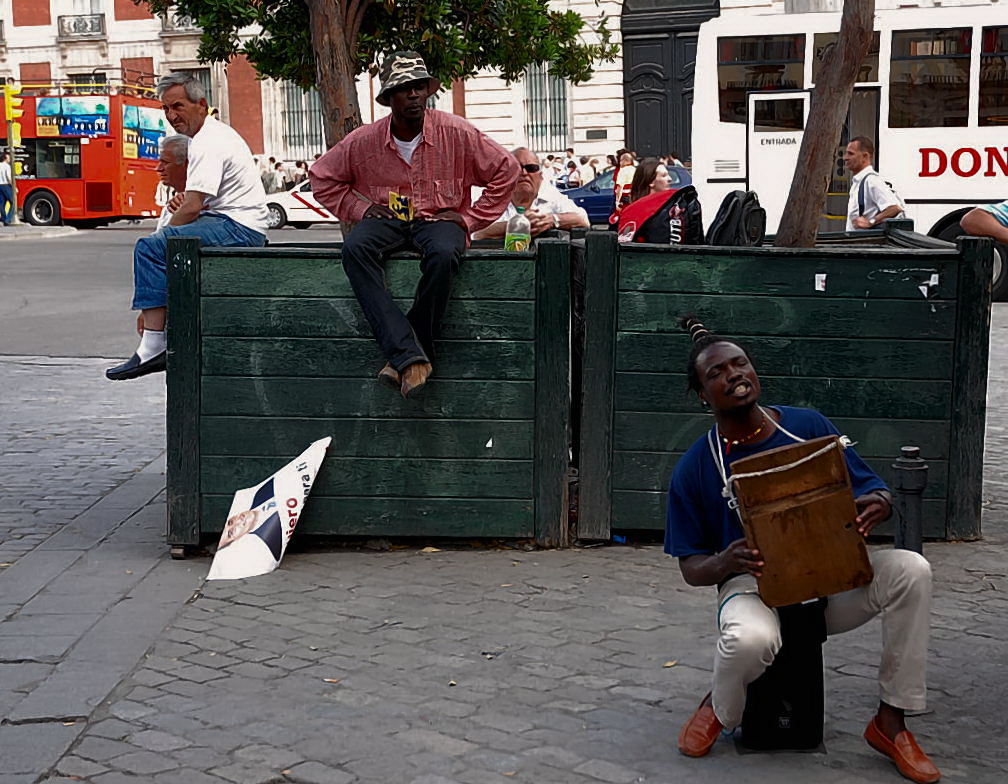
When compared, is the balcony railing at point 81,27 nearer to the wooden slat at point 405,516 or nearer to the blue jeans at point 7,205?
the blue jeans at point 7,205

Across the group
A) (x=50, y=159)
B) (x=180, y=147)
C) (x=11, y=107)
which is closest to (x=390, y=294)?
(x=180, y=147)

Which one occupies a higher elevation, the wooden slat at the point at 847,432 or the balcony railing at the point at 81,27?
the balcony railing at the point at 81,27

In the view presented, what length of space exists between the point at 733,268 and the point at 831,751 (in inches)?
98.0

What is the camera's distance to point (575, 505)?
6.28 meters

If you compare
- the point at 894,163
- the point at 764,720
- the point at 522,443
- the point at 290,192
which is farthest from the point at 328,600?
the point at 290,192

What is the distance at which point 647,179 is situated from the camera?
9.58 meters

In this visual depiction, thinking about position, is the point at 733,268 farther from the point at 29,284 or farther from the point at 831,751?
the point at 29,284

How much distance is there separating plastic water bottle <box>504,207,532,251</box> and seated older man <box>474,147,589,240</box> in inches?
11.3

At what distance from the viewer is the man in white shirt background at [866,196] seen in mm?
11945

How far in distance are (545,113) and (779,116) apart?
23.1m

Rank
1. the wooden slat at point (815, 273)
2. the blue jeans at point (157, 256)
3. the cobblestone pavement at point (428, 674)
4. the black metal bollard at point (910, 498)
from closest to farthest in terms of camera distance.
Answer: the cobblestone pavement at point (428, 674) < the black metal bollard at point (910, 498) < the wooden slat at point (815, 273) < the blue jeans at point (157, 256)

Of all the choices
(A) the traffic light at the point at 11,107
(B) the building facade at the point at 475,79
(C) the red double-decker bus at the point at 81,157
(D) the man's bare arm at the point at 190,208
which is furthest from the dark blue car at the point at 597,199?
(D) the man's bare arm at the point at 190,208

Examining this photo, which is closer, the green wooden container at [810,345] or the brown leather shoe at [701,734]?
the brown leather shoe at [701,734]

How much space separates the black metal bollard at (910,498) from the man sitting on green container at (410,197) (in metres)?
1.99
